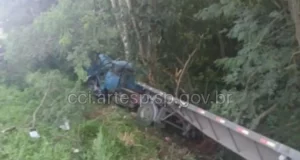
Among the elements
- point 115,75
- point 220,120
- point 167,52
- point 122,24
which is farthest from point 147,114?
point 220,120

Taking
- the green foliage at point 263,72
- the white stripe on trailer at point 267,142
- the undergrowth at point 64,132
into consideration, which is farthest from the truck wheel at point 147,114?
the white stripe on trailer at point 267,142

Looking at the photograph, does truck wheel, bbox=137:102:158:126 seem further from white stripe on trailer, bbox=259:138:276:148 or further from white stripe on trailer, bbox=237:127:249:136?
white stripe on trailer, bbox=259:138:276:148

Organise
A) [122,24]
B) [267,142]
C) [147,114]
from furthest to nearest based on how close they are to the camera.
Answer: [122,24], [147,114], [267,142]

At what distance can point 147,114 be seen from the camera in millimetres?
6348

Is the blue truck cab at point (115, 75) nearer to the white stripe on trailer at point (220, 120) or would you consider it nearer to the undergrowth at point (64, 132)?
the undergrowth at point (64, 132)

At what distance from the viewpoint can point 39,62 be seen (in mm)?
7035

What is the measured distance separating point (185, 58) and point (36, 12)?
11.6 feet

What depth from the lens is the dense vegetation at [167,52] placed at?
4.86 meters

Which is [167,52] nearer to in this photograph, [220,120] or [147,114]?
[147,114]

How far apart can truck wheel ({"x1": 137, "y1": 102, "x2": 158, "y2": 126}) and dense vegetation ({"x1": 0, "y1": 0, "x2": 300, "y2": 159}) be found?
463 millimetres

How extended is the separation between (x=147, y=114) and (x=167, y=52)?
139 centimetres

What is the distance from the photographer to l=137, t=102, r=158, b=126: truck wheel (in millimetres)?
6246

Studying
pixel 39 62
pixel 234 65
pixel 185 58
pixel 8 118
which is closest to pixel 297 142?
pixel 234 65

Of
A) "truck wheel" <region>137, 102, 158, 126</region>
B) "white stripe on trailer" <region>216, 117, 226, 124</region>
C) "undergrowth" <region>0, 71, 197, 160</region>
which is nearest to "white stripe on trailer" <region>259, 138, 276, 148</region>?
"white stripe on trailer" <region>216, 117, 226, 124</region>
